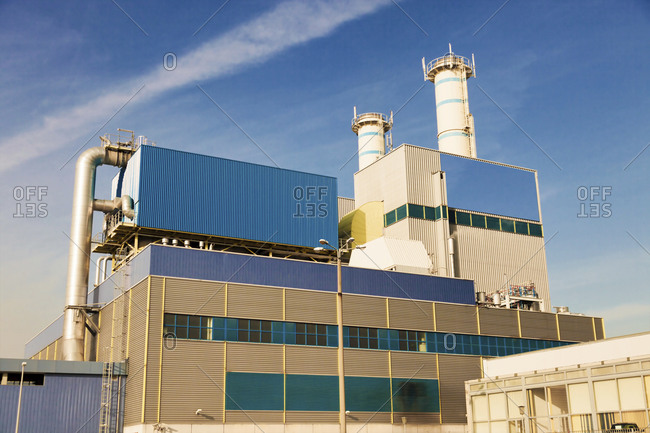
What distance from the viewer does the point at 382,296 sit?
52406 millimetres

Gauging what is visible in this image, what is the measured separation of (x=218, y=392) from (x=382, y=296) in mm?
15940

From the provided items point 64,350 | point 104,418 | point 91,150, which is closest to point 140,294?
point 104,418

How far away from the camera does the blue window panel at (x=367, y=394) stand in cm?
4812

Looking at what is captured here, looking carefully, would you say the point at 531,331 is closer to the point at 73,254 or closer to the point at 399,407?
the point at 399,407

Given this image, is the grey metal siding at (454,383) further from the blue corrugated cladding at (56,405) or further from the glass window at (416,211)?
the blue corrugated cladding at (56,405)

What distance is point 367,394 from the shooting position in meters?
49.0

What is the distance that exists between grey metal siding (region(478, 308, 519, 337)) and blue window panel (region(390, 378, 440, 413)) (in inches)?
307

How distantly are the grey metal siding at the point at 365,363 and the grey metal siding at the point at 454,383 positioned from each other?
5682 millimetres

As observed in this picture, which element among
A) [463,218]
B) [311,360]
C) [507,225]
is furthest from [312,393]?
[507,225]

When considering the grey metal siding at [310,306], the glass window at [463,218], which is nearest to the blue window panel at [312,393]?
the grey metal siding at [310,306]

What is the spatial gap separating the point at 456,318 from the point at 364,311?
9.42 meters

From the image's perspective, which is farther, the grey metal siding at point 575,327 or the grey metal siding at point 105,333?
the grey metal siding at point 575,327

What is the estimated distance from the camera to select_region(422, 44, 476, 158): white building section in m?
76.8

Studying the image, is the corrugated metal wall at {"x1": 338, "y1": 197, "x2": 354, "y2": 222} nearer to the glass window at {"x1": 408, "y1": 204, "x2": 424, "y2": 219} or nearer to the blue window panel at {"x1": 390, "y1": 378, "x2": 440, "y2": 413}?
the glass window at {"x1": 408, "y1": 204, "x2": 424, "y2": 219}
